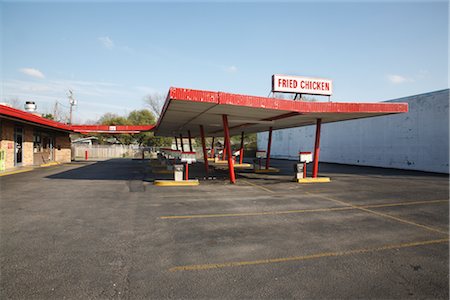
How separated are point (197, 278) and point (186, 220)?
9.99 ft

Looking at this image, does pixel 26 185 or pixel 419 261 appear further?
pixel 26 185

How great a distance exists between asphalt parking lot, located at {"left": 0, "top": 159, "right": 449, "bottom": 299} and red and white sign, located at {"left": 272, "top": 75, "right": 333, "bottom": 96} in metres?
9.16

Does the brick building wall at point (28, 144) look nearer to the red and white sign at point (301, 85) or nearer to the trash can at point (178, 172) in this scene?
the trash can at point (178, 172)

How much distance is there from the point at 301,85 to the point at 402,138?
12914mm

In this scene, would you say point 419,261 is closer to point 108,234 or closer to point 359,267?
point 359,267

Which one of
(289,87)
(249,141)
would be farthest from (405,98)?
(249,141)

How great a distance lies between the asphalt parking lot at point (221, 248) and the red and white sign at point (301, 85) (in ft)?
30.1

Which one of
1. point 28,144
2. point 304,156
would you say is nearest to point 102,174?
point 28,144

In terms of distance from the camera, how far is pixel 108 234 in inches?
218

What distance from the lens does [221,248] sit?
193 inches

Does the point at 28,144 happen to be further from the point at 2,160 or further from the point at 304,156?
the point at 304,156

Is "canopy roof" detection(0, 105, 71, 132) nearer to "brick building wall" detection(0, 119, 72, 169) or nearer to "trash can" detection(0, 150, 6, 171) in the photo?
"brick building wall" detection(0, 119, 72, 169)

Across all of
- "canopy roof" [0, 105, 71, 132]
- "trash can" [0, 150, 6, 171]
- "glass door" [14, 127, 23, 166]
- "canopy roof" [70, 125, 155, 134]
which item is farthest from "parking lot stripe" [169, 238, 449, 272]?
"canopy roof" [70, 125, 155, 134]

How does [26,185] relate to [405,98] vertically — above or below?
Result: below
